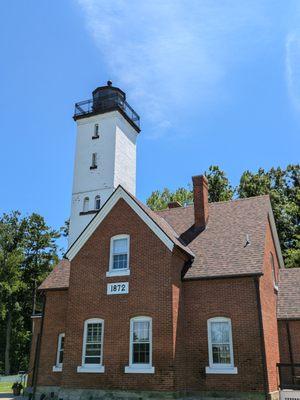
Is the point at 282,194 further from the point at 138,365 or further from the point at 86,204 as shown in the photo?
the point at 138,365

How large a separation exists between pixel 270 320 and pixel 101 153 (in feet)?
62.1

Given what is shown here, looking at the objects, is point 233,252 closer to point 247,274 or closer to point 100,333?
point 247,274

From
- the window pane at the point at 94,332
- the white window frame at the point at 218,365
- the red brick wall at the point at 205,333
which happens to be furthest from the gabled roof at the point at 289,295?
the window pane at the point at 94,332

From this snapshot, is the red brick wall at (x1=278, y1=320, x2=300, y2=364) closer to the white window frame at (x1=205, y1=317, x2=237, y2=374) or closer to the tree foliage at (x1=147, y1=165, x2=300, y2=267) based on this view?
the white window frame at (x1=205, y1=317, x2=237, y2=374)

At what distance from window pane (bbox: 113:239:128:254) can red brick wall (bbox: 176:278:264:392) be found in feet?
10.1

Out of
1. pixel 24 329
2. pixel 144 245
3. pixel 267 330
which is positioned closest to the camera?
pixel 267 330

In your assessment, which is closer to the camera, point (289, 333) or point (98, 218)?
point (289, 333)

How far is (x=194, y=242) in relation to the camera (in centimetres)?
2009

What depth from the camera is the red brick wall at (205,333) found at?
15.7m

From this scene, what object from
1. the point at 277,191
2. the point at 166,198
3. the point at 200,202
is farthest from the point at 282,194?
the point at 200,202

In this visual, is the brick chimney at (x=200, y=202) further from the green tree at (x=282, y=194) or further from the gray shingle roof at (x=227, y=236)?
the green tree at (x=282, y=194)

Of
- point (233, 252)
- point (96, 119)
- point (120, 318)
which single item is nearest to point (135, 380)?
point (120, 318)

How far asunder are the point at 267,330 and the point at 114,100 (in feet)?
75.0

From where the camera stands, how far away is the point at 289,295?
1995 centimetres
